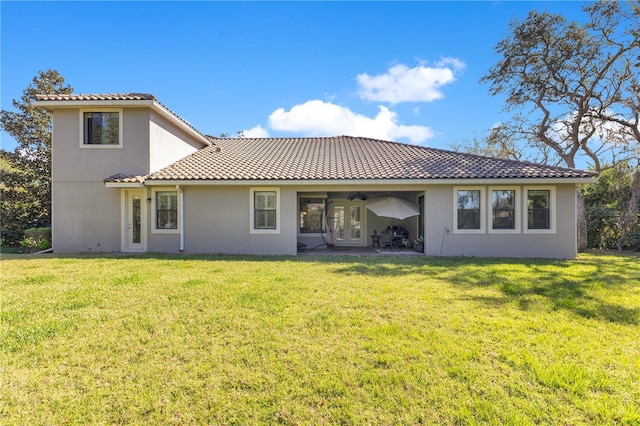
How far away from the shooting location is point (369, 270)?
8672mm

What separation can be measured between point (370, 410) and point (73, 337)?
4071 mm

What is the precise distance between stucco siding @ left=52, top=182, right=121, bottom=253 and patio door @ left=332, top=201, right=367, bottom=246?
9718mm

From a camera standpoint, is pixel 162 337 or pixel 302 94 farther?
pixel 302 94

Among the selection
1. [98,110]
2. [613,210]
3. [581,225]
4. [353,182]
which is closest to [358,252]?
[353,182]

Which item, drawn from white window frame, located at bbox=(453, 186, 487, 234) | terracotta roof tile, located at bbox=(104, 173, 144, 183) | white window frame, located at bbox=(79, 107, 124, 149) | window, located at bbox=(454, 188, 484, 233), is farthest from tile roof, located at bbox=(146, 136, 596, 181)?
white window frame, located at bbox=(79, 107, 124, 149)

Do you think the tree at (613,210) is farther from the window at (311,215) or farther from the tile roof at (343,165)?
the window at (311,215)

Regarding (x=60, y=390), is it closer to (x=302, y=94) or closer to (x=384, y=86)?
(x=302, y=94)

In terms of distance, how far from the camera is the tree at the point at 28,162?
15789mm

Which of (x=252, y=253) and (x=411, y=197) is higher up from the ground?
(x=411, y=197)

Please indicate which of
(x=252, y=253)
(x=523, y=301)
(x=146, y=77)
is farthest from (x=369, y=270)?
(x=146, y=77)

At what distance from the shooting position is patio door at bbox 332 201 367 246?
15.8 m

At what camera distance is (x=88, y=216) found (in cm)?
1246

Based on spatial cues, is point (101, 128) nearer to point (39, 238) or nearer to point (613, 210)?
point (39, 238)

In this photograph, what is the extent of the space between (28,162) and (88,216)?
27.5 ft
